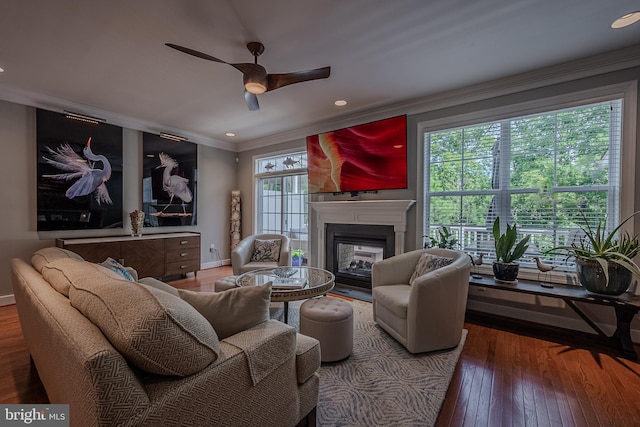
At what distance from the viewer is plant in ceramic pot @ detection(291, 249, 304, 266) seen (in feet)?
16.7

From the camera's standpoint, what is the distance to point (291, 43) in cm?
240

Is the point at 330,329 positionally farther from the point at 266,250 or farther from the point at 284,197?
the point at 284,197

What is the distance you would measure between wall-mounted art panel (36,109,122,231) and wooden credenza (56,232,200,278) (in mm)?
336

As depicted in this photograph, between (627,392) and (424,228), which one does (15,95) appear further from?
(627,392)

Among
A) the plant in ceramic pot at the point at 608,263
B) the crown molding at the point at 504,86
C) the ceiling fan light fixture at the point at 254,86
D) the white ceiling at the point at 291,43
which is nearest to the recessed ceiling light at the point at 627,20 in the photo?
the white ceiling at the point at 291,43

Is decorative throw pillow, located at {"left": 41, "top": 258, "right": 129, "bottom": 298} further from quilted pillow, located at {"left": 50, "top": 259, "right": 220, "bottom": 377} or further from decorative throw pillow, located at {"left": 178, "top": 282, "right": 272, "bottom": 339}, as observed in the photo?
decorative throw pillow, located at {"left": 178, "top": 282, "right": 272, "bottom": 339}

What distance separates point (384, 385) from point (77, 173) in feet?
15.4

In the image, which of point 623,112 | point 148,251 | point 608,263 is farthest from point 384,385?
point 148,251

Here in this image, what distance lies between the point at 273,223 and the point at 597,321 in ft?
15.5

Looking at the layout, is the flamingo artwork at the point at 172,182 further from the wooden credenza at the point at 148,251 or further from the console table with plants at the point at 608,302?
the console table with plants at the point at 608,302

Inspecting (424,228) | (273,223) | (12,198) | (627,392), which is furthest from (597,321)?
(12,198)

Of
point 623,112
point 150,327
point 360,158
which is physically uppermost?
point 623,112

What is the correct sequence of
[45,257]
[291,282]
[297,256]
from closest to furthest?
[45,257], [291,282], [297,256]

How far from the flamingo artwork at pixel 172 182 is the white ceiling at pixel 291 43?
1.33 metres
